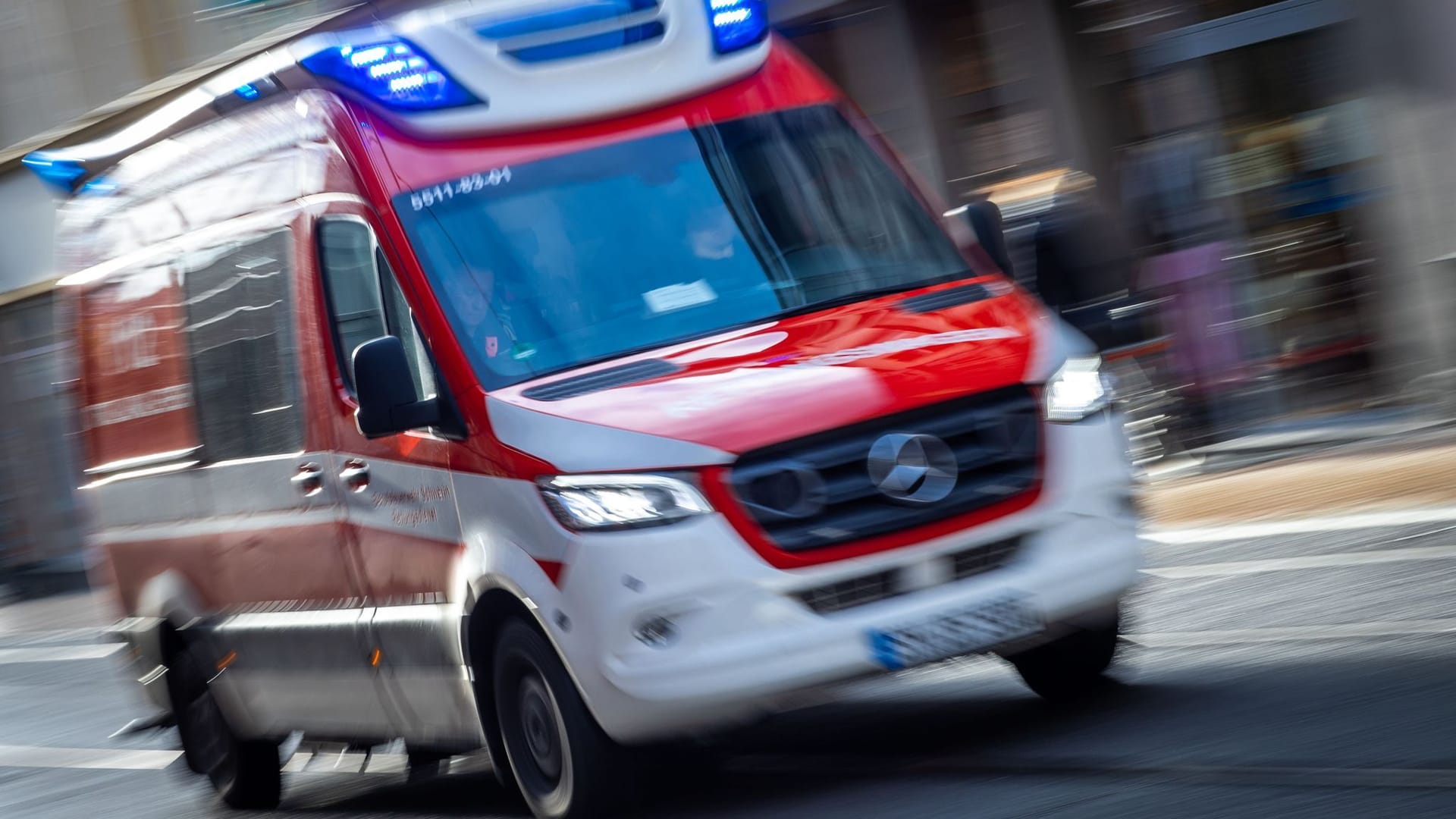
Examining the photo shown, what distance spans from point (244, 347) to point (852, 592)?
2.84 meters

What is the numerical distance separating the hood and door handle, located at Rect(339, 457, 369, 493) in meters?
0.85

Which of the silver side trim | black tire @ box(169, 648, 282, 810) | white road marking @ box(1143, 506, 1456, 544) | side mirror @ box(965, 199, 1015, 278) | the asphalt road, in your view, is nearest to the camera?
the asphalt road

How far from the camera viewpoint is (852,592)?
19.9 ft

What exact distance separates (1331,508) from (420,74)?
6016 millimetres

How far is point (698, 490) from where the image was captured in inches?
233

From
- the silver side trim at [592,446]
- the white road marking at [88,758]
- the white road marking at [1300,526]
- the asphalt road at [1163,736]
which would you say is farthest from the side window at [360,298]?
the white road marking at [1300,526]

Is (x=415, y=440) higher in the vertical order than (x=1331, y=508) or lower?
higher

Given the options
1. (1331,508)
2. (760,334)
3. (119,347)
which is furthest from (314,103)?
(1331,508)

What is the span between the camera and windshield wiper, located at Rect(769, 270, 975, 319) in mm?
6746

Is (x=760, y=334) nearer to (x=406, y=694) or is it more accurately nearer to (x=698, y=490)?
(x=698, y=490)

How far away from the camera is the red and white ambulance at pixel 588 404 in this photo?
599cm

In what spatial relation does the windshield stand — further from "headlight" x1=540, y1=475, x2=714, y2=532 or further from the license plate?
the license plate

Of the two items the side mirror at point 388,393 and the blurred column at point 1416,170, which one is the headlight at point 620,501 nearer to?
the side mirror at point 388,393

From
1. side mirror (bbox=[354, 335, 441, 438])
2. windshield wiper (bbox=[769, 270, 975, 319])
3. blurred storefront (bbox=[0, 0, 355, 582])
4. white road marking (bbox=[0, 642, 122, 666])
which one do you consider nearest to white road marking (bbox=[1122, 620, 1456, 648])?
windshield wiper (bbox=[769, 270, 975, 319])
